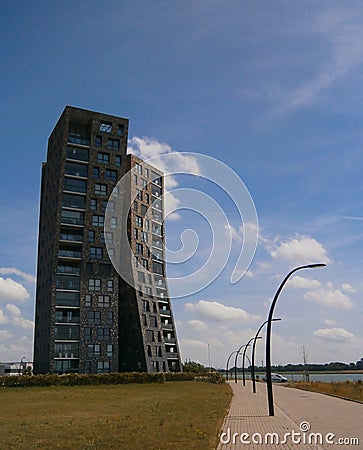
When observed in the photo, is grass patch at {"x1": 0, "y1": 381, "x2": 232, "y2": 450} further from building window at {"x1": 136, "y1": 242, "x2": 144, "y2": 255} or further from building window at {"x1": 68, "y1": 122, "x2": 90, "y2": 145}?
building window at {"x1": 68, "y1": 122, "x2": 90, "y2": 145}

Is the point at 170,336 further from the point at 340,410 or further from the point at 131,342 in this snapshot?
the point at 340,410

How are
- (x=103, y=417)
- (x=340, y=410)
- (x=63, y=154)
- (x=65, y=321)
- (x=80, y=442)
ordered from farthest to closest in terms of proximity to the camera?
(x=63, y=154) < (x=65, y=321) < (x=340, y=410) < (x=103, y=417) < (x=80, y=442)

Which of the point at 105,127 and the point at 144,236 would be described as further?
the point at 144,236

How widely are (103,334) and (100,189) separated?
66.1ft

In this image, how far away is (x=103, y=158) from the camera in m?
76.8

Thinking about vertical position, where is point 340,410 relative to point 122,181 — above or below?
below

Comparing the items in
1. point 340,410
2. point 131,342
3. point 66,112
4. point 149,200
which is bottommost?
point 340,410

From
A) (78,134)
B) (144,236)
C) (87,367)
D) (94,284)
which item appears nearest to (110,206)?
(144,236)

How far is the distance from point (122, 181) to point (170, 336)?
25113 millimetres

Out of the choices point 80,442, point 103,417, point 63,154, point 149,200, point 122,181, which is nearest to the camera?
point 80,442

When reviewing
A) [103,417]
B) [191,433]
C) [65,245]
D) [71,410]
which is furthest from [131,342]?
[191,433]

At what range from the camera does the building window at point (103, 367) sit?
225 feet

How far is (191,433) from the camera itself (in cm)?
1734

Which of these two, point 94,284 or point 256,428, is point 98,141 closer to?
point 94,284
